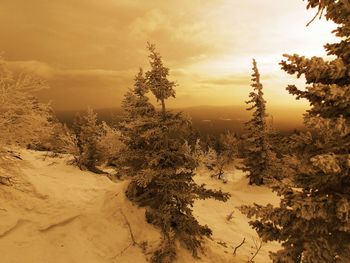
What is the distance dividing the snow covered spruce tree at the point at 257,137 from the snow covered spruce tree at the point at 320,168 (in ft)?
76.2

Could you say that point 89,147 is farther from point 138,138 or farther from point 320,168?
point 320,168

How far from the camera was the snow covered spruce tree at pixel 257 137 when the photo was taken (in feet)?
102

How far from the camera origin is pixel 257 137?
31.2 m

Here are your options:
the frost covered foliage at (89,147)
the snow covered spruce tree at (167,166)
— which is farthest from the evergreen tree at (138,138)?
the frost covered foliage at (89,147)

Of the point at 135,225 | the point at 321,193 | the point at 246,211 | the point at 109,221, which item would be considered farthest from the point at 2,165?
the point at 321,193

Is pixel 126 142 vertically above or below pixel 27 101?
below

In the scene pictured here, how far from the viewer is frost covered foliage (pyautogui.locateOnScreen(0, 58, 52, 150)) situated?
45.5 ft

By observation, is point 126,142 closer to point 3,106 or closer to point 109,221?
point 109,221

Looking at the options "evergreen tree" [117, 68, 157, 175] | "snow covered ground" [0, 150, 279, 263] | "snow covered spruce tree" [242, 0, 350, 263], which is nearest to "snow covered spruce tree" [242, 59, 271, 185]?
"snow covered ground" [0, 150, 279, 263]

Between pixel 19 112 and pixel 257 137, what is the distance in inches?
914

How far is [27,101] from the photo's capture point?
47.5 ft

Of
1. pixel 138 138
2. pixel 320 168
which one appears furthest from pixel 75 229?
pixel 320 168

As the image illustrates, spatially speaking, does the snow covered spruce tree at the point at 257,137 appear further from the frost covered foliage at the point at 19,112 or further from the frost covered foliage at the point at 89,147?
the frost covered foliage at the point at 19,112

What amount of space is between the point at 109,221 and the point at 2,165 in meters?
5.77
